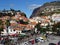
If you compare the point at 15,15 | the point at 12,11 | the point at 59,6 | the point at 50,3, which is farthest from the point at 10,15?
the point at 50,3

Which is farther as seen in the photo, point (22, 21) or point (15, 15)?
point (15, 15)

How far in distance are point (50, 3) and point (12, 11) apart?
2381cm

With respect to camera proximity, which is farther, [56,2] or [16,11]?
[56,2]

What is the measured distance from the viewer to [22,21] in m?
34.4

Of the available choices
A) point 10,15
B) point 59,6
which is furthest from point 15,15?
point 59,6

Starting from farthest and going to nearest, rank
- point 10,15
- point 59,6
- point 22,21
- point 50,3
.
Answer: point 50,3 → point 59,6 → point 10,15 → point 22,21

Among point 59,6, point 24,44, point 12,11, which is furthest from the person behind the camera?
point 59,6

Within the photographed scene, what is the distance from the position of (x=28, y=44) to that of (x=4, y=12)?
90.7 ft

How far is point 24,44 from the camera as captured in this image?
42.8 feet

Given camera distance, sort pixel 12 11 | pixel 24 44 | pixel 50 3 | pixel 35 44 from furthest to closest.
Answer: pixel 50 3, pixel 12 11, pixel 35 44, pixel 24 44

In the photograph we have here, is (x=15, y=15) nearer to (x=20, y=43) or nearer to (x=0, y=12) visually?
(x=0, y=12)

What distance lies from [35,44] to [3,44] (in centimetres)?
190

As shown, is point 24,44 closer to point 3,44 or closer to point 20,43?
point 20,43

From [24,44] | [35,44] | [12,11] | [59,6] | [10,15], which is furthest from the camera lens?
[59,6]
